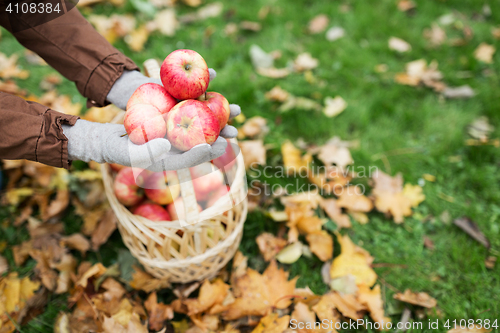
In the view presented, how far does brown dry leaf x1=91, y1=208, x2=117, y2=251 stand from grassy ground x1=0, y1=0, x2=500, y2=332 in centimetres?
7

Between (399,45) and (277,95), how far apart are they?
129 centimetres

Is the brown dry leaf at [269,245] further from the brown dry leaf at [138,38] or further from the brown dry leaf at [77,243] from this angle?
the brown dry leaf at [138,38]

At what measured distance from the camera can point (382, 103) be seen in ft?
7.94

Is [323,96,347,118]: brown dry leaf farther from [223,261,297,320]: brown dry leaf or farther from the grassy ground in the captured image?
[223,261,297,320]: brown dry leaf

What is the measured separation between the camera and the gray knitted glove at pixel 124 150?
1.10 meters

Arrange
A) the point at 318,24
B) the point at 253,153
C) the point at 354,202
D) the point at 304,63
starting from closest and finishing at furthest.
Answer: the point at 354,202 < the point at 253,153 < the point at 304,63 < the point at 318,24


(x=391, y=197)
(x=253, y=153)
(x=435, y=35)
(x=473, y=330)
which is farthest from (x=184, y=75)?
(x=435, y=35)

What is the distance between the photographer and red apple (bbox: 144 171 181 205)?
57.3 inches

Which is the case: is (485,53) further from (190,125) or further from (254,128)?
(190,125)

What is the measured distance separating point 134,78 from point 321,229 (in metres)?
1.26

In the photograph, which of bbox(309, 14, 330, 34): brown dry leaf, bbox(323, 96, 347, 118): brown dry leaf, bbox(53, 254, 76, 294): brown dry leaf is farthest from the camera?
bbox(309, 14, 330, 34): brown dry leaf

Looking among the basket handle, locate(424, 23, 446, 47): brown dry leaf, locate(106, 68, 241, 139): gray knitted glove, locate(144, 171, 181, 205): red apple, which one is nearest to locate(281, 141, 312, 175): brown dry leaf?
locate(106, 68, 241, 139): gray knitted glove

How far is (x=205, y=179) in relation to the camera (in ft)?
4.98

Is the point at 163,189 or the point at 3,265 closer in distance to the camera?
the point at 163,189
